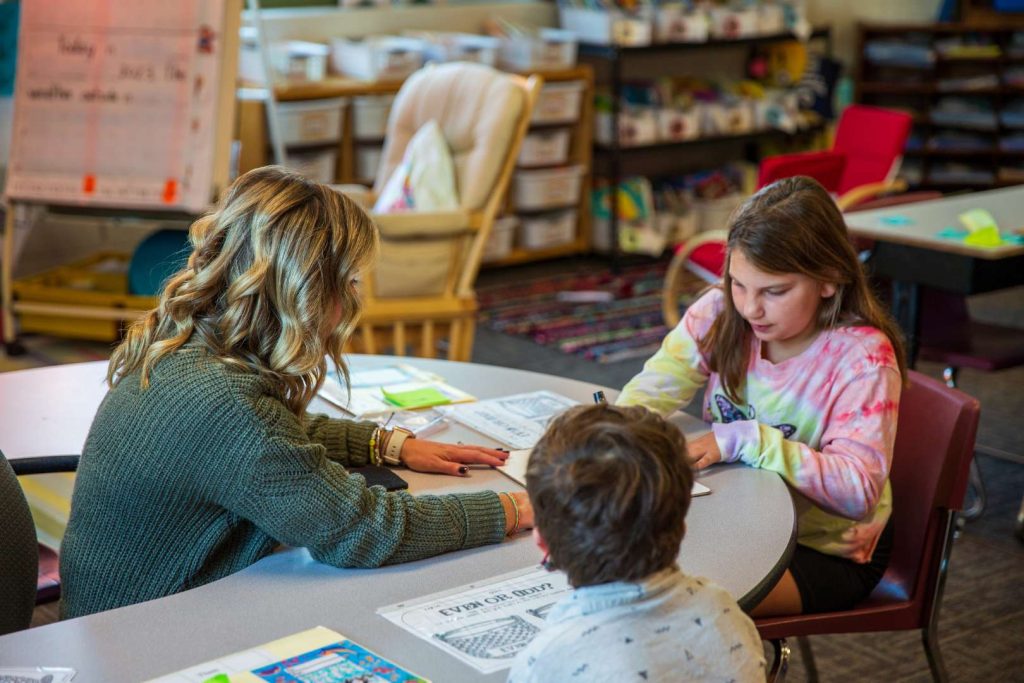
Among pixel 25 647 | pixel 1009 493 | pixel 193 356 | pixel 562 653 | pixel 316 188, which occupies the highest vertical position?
pixel 316 188

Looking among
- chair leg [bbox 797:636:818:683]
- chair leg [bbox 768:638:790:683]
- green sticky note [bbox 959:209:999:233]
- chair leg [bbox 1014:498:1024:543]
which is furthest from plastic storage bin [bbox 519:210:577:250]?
chair leg [bbox 768:638:790:683]

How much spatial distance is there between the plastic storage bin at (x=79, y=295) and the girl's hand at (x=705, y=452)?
122 inches

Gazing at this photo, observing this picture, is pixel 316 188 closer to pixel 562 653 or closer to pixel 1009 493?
pixel 562 653

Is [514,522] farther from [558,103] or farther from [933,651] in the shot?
[558,103]

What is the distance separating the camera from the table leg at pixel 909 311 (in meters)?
3.32

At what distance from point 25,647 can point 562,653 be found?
0.58 metres

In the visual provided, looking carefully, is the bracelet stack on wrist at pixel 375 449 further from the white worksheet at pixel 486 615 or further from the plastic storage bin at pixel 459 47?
the plastic storage bin at pixel 459 47

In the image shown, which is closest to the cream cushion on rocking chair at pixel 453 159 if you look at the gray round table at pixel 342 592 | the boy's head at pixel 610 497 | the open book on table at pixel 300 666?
the gray round table at pixel 342 592

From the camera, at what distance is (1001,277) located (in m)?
3.28

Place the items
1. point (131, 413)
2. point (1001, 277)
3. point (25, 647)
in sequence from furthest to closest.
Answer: point (1001, 277)
point (131, 413)
point (25, 647)

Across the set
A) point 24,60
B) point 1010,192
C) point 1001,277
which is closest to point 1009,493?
point 1001,277

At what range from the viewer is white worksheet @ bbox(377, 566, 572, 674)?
129 centimetres

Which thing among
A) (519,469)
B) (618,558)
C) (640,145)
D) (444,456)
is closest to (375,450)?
(444,456)

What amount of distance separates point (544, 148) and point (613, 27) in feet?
2.14
